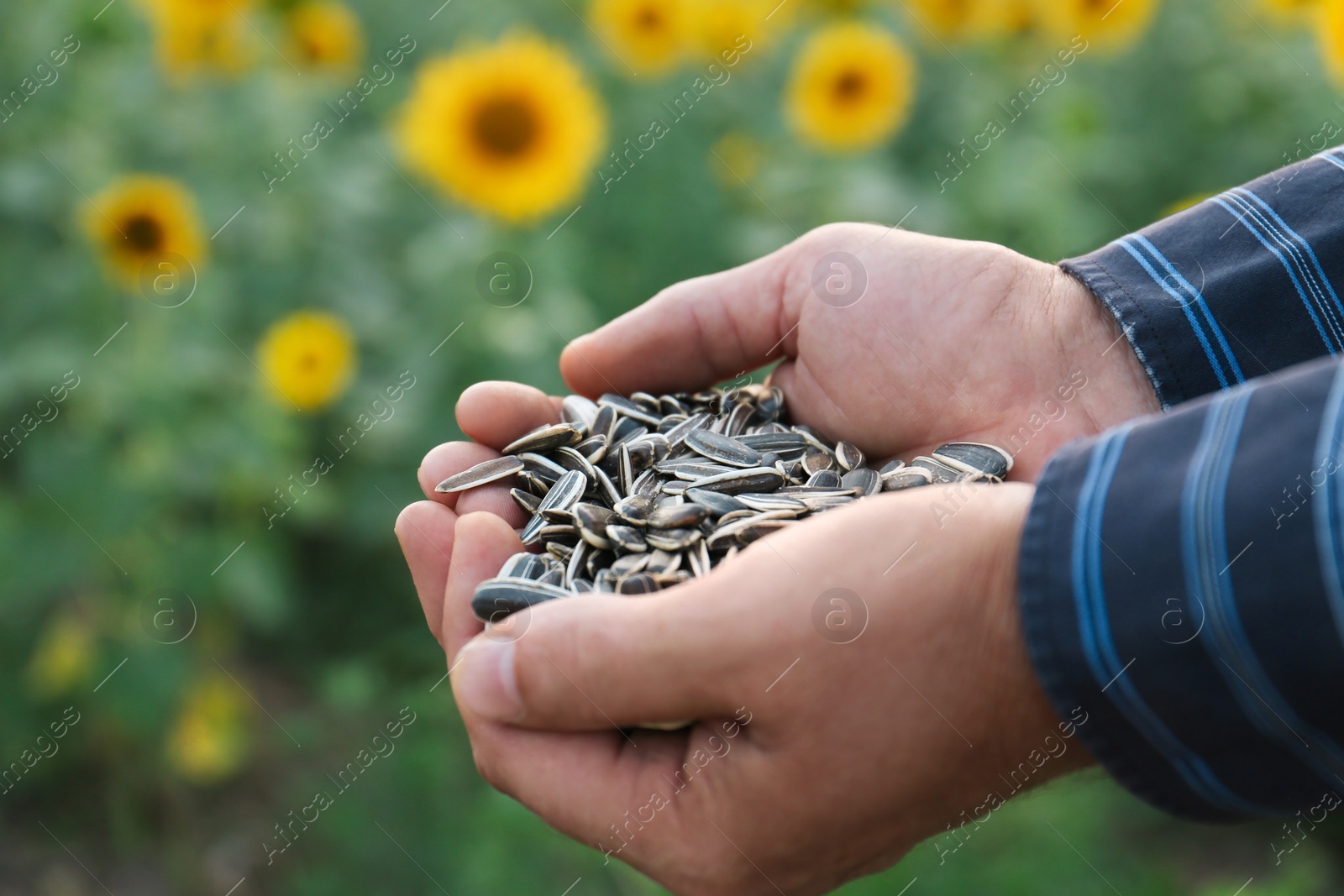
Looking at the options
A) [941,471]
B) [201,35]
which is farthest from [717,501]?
[201,35]

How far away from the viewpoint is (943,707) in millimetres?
1292

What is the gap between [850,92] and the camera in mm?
3465

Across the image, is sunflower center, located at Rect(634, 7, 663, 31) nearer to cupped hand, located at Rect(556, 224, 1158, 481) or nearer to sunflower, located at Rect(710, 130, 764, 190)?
sunflower, located at Rect(710, 130, 764, 190)

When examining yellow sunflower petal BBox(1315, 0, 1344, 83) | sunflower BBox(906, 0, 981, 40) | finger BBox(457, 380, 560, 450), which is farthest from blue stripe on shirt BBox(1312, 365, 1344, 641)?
sunflower BBox(906, 0, 981, 40)

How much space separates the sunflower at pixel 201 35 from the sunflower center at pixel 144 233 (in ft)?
2.29

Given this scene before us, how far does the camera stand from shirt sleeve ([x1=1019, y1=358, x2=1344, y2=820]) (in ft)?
3.56

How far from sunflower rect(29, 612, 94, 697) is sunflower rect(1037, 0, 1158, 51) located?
3756 millimetres

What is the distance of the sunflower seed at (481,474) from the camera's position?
1881 millimetres

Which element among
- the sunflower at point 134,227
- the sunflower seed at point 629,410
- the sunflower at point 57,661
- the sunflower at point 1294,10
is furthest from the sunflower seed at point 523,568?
the sunflower at point 1294,10

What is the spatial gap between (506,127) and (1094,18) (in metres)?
2.21

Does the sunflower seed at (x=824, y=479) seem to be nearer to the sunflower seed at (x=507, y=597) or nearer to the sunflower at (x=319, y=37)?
the sunflower seed at (x=507, y=597)

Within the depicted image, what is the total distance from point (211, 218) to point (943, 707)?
242 centimetres

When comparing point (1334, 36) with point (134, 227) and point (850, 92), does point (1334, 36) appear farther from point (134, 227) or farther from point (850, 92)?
point (134, 227)

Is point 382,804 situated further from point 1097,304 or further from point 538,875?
point 1097,304
